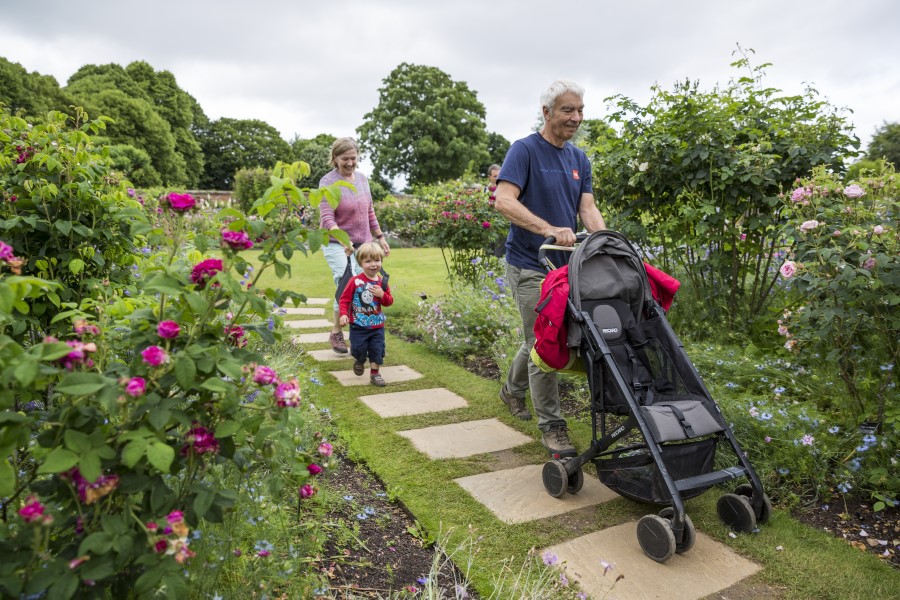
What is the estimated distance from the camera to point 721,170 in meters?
4.34

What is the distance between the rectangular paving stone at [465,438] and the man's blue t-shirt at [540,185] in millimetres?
1060

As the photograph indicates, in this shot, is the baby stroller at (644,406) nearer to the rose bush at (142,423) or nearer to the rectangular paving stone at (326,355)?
the rose bush at (142,423)

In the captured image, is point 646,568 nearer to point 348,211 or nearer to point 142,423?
point 142,423

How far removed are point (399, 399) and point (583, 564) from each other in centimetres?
224

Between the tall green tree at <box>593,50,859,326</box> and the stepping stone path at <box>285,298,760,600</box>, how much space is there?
228 cm

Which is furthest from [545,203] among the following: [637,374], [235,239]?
[235,239]

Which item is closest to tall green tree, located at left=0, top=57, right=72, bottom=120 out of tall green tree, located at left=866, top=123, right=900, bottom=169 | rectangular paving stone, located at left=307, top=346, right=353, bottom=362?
rectangular paving stone, located at left=307, top=346, right=353, bottom=362

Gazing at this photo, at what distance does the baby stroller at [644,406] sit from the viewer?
7.52 ft

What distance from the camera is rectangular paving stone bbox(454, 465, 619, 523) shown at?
2.64m

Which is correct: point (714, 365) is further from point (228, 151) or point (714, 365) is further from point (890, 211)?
→ point (228, 151)

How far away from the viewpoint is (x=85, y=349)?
1219 millimetres

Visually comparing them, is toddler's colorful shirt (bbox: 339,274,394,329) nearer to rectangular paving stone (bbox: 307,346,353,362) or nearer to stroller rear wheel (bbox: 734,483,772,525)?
rectangular paving stone (bbox: 307,346,353,362)

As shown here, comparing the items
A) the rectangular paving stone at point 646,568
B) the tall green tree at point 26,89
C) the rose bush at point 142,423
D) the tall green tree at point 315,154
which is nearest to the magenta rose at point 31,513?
the rose bush at point 142,423

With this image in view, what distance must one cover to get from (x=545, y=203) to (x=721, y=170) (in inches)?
74.4
